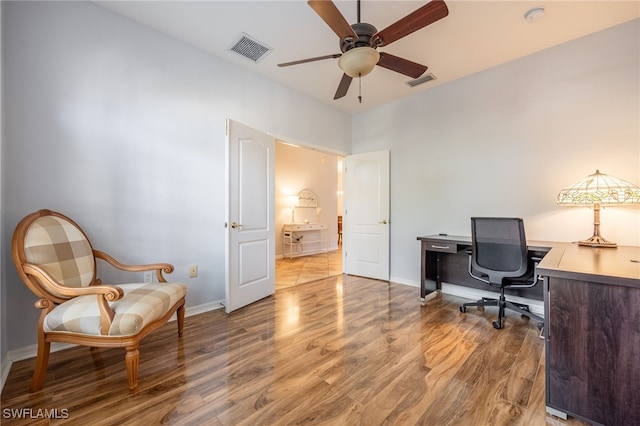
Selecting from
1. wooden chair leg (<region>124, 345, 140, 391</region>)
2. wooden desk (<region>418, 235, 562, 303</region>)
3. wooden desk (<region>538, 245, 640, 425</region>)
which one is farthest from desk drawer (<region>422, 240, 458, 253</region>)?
wooden chair leg (<region>124, 345, 140, 391</region>)

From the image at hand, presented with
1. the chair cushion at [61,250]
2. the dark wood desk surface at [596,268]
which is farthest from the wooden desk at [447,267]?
the chair cushion at [61,250]

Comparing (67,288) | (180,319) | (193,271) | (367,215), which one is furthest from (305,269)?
(67,288)

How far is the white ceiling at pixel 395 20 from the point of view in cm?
213

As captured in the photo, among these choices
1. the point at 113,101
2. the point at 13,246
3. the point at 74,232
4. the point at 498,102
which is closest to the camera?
the point at 13,246

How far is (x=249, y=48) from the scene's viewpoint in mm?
2703

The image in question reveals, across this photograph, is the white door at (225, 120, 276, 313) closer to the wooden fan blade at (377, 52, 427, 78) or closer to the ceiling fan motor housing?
the ceiling fan motor housing

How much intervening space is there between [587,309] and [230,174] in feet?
9.37

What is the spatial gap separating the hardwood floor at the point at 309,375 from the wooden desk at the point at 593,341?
0.17 m

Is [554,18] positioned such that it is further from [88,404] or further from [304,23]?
[88,404]

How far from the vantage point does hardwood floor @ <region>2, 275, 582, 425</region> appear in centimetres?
136

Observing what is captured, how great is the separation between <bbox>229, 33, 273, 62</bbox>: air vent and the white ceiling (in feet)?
0.17

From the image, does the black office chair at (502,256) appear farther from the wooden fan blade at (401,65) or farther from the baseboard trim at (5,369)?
the baseboard trim at (5,369)

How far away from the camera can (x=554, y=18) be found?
2.27 metres

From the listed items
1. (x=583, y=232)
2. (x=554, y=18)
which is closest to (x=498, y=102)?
(x=554, y=18)
